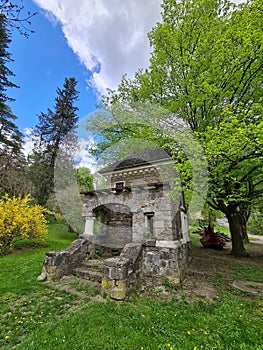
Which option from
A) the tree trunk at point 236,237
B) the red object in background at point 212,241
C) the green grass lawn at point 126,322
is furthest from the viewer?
the red object in background at point 212,241

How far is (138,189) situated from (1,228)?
6.37 metres

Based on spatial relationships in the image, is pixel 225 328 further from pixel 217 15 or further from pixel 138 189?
pixel 217 15

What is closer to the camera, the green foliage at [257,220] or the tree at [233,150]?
the tree at [233,150]

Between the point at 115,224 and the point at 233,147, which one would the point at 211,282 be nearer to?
the point at 233,147

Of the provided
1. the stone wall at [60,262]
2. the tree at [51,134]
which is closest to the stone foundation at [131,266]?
the stone wall at [60,262]

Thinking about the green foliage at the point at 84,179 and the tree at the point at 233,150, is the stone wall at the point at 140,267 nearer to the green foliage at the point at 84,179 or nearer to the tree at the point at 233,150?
→ the tree at the point at 233,150

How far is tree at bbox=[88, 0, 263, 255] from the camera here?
6.04 metres

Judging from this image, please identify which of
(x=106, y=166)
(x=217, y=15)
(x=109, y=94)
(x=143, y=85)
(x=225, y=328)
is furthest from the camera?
Result: (x=106, y=166)

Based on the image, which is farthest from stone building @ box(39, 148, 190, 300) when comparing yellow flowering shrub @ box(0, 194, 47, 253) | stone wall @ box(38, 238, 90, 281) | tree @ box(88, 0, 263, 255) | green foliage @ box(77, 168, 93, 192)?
green foliage @ box(77, 168, 93, 192)

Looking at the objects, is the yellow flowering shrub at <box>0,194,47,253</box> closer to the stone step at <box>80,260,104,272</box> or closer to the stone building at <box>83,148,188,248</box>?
the stone building at <box>83,148,188,248</box>

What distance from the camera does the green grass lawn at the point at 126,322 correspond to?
256 cm

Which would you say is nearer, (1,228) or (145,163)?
(1,228)

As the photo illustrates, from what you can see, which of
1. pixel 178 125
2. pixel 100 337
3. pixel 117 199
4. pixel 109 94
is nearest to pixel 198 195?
pixel 117 199

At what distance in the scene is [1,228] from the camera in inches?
290
